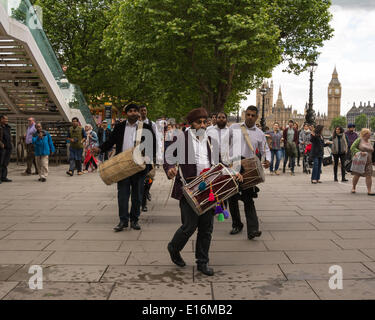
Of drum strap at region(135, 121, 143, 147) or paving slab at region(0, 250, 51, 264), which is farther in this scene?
drum strap at region(135, 121, 143, 147)

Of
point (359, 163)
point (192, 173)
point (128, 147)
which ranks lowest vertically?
point (359, 163)

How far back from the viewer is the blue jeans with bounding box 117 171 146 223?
657 cm

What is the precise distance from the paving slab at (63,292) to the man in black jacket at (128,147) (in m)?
2.41

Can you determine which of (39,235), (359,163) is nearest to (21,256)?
(39,235)

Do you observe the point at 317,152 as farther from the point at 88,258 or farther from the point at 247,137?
the point at 88,258

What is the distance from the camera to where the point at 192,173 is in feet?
15.6

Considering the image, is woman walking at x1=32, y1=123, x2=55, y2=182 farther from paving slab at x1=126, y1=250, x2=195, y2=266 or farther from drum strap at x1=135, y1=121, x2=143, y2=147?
paving slab at x1=126, y1=250, x2=195, y2=266

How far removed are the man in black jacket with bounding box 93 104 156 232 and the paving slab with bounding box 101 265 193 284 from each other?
1932 millimetres

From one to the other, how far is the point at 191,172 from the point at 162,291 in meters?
1.31

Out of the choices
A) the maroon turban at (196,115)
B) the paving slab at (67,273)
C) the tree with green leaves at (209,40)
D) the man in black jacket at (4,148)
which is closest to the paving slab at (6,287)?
the paving slab at (67,273)

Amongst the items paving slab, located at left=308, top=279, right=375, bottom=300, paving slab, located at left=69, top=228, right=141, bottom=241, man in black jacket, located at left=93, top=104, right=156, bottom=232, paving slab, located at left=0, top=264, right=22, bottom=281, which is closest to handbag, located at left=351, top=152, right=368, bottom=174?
man in black jacket, located at left=93, top=104, right=156, bottom=232

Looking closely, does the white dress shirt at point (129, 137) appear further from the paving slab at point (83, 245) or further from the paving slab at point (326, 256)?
the paving slab at point (326, 256)
